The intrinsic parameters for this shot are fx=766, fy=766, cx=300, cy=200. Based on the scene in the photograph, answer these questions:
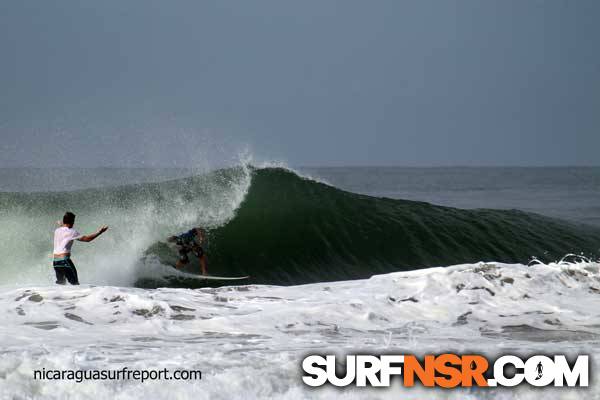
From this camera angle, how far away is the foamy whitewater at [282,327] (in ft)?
16.0

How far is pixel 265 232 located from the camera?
47.6 feet

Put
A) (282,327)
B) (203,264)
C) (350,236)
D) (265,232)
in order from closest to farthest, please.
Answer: (282,327) < (203,264) < (265,232) < (350,236)

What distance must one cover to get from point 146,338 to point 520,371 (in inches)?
114

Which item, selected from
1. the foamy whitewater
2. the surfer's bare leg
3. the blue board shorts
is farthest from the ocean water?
the blue board shorts

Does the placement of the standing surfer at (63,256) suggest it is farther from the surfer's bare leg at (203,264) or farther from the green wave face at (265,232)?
the surfer's bare leg at (203,264)

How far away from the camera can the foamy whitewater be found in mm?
4867

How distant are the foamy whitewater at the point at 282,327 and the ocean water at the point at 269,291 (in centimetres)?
2

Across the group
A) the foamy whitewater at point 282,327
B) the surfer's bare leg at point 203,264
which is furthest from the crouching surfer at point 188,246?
the foamy whitewater at point 282,327

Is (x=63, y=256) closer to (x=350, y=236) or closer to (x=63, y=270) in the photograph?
(x=63, y=270)

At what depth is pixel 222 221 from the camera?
14781mm

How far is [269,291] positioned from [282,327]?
4.92 ft

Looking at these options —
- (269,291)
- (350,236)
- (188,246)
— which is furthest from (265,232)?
(269,291)

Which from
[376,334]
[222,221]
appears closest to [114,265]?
[222,221]

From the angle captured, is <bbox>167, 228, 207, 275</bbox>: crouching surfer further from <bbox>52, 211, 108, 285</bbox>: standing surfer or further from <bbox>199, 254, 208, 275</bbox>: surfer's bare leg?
<bbox>52, 211, 108, 285</bbox>: standing surfer
